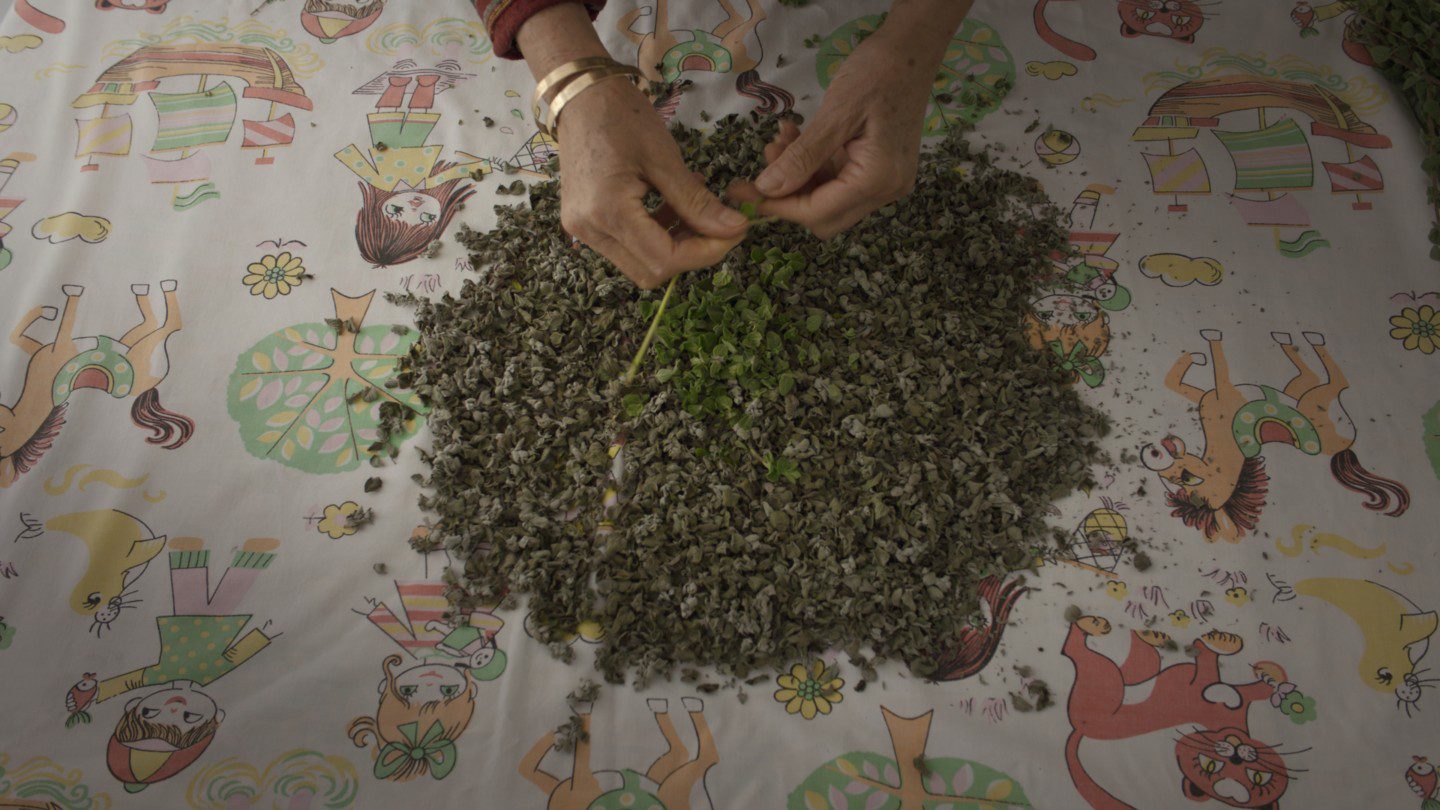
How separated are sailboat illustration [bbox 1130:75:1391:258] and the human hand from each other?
0.73 metres

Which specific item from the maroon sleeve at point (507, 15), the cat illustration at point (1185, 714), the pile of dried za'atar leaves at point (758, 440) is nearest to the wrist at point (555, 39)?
the maroon sleeve at point (507, 15)

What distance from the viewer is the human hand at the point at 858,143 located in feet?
3.99

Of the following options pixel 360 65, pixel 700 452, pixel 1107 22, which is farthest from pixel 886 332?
pixel 360 65

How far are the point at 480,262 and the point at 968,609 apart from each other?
108cm

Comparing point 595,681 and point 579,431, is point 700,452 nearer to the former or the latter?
point 579,431

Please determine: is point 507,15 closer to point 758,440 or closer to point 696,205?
point 696,205

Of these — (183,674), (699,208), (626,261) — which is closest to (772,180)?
(699,208)

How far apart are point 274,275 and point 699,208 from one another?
3.06 feet

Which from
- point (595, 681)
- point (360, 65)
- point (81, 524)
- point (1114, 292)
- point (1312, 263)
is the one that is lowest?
point (1312, 263)

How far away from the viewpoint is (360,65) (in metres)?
1.82

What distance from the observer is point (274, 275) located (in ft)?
5.17

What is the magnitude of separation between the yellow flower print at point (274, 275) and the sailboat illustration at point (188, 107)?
0.22 meters

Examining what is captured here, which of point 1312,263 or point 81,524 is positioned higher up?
point 81,524

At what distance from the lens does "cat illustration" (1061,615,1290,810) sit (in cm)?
121
